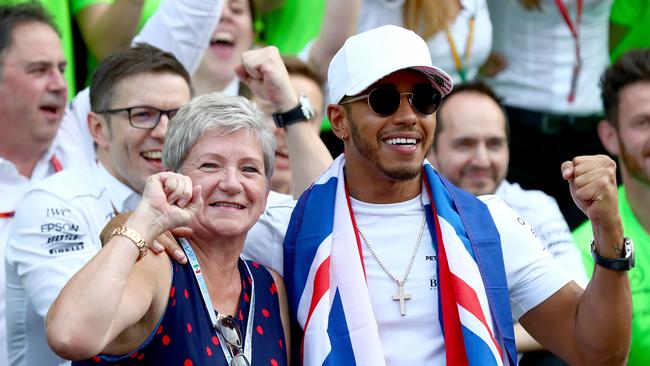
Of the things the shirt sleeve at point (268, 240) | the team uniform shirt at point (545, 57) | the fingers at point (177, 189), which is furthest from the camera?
the team uniform shirt at point (545, 57)

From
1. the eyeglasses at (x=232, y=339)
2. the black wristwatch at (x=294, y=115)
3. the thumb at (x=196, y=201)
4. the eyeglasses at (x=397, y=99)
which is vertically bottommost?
the eyeglasses at (x=232, y=339)

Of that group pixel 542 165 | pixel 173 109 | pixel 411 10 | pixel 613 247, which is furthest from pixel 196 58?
pixel 613 247

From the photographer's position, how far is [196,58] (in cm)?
559

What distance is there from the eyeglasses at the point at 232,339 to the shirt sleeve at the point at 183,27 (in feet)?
7.18

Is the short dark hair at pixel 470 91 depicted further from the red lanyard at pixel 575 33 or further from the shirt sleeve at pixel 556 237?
the red lanyard at pixel 575 33

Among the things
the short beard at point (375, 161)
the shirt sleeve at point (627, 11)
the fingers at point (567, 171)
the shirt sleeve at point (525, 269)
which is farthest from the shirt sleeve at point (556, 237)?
the shirt sleeve at point (627, 11)

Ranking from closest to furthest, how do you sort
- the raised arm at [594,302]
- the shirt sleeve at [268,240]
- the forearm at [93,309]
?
1. the forearm at [93,309]
2. the raised arm at [594,302]
3. the shirt sleeve at [268,240]

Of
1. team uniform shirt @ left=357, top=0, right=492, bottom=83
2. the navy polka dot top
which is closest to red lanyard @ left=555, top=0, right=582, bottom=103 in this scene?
team uniform shirt @ left=357, top=0, right=492, bottom=83

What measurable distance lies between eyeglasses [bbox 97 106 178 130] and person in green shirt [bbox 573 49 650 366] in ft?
6.90

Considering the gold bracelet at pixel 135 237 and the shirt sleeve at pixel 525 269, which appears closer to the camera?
the gold bracelet at pixel 135 237

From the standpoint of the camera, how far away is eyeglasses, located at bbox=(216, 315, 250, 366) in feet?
11.7

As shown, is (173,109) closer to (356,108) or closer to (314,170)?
(314,170)

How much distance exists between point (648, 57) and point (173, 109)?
7.98 ft

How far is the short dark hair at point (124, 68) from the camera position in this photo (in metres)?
4.79
